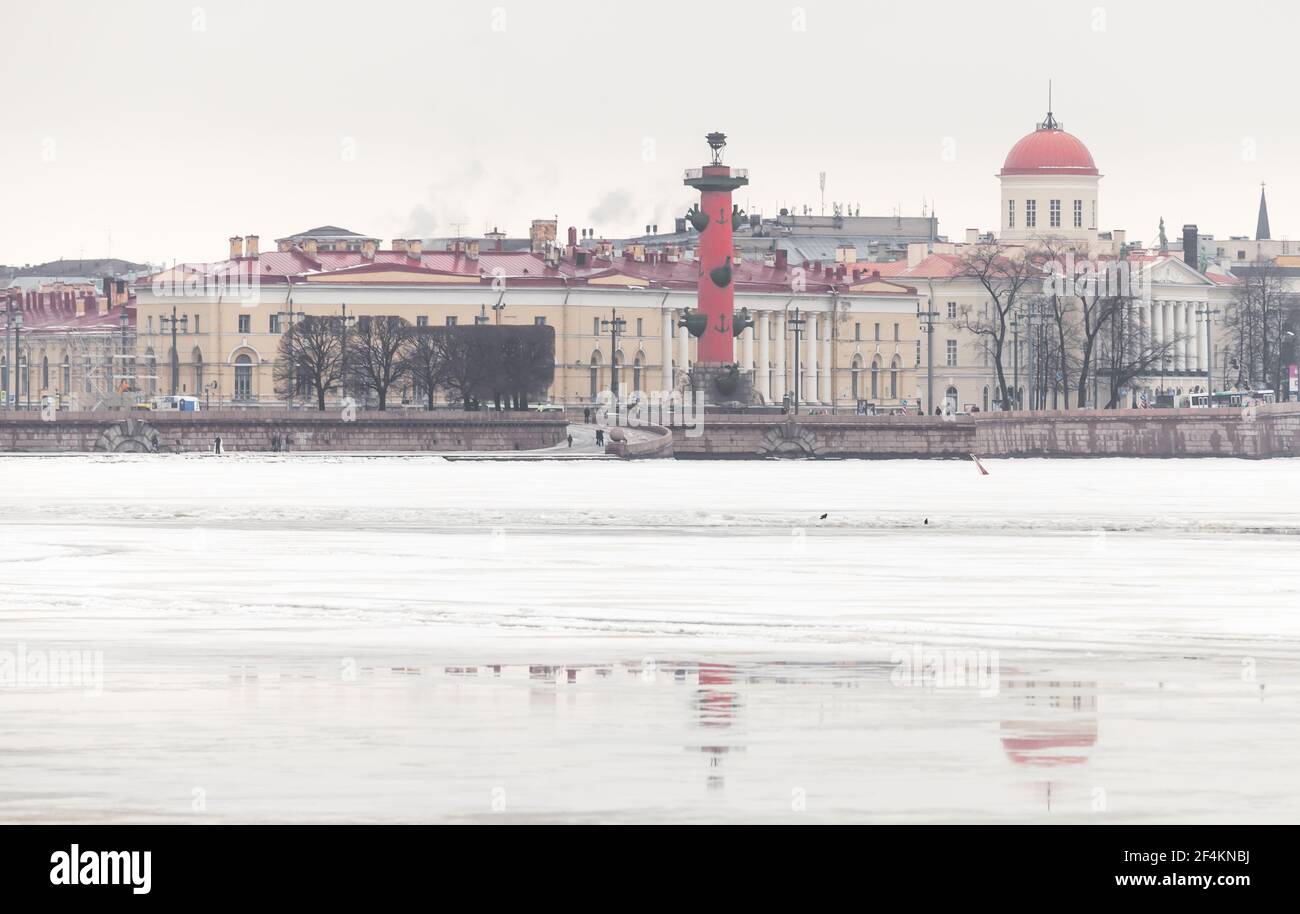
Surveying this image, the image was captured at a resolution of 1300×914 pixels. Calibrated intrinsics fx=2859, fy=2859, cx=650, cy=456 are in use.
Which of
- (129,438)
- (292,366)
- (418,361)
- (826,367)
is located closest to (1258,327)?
(826,367)

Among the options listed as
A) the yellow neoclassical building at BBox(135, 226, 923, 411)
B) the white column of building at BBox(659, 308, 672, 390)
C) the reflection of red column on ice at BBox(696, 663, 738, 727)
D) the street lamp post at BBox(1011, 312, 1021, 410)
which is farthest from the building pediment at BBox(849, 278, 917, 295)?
the reflection of red column on ice at BBox(696, 663, 738, 727)

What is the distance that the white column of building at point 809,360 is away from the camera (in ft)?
376

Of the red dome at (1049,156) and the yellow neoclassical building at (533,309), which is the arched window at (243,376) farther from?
the red dome at (1049,156)

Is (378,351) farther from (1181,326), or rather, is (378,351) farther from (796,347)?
(1181,326)

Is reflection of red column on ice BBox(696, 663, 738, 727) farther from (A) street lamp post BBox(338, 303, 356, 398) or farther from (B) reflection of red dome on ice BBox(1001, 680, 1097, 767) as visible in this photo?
(A) street lamp post BBox(338, 303, 356, 398)

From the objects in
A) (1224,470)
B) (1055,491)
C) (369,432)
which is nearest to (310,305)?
(369,432)

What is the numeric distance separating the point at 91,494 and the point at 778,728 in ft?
103

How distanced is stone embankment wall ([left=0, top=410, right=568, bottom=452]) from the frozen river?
4851cm

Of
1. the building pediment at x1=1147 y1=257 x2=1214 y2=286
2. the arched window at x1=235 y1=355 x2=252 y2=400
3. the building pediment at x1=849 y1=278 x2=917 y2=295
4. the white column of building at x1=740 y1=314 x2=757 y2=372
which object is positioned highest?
the building pediment at x1=1147 y1=257 x2=1214 y2=286

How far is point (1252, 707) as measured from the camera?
1304 cm

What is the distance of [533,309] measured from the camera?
353ft

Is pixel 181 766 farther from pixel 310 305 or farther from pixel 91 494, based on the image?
pixel 310 305

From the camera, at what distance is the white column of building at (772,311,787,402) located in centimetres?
11312

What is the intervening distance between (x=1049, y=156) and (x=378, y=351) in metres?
36.3
